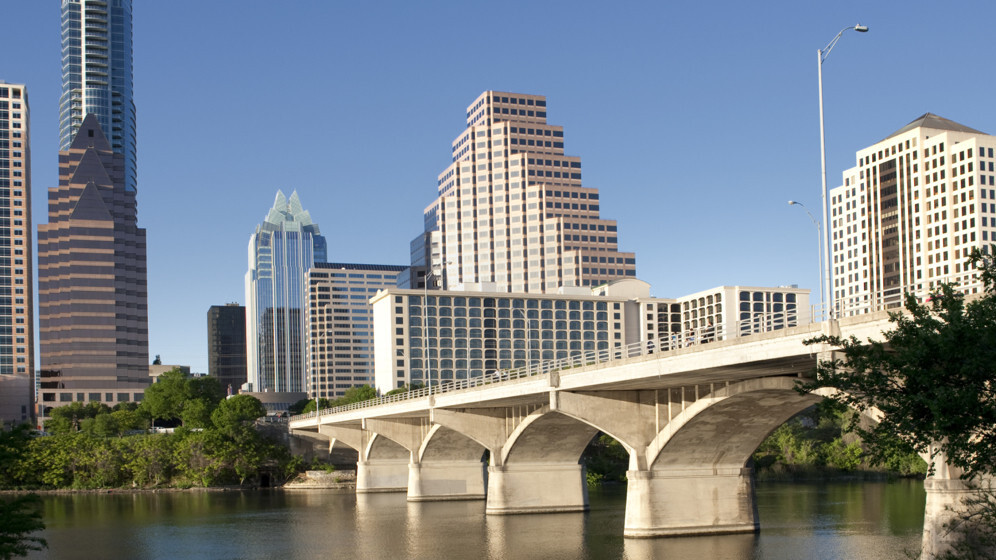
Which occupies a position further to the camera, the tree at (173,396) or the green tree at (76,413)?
the green tree at (76,413)

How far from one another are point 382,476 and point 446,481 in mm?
19770

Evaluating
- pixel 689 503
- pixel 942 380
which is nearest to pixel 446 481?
pixel 689 503

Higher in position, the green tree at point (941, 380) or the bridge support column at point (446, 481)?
→ the green tree at point (941, 380)

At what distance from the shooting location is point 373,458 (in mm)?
113562

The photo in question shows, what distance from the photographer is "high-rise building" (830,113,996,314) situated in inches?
6880

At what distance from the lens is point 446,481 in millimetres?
95312

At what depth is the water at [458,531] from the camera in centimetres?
5220

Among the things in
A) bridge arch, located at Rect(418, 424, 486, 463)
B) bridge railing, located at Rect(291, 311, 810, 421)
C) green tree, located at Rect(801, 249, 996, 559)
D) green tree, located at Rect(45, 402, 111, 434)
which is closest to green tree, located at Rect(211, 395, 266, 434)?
bridge railing, located at Rect(291, 311, 810, 421)

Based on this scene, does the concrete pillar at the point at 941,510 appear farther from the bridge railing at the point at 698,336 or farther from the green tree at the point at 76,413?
the green tree at the point at 76,413

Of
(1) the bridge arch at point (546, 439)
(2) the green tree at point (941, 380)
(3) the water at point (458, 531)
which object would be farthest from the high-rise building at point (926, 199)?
(2) the green tree at point (941, 380)

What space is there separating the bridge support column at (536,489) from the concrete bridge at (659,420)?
7cm

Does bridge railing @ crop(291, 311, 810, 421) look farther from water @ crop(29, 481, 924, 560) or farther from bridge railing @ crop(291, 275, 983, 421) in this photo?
water @ crop(29, 481, 924, 560)

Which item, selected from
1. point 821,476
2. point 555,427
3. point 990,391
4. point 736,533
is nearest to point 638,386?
point 736,533

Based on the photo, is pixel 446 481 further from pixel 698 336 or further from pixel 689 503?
pixel 698 336
